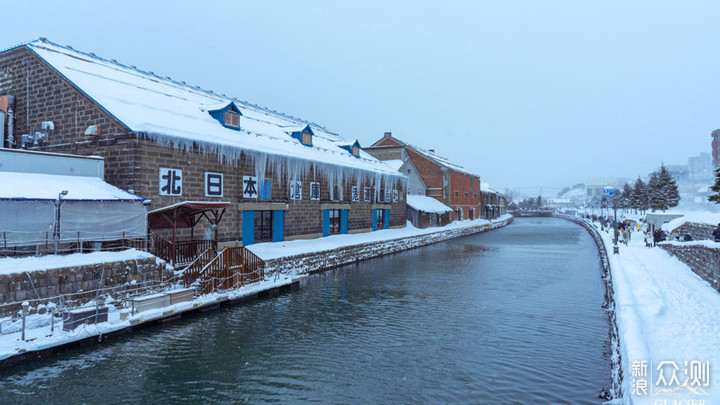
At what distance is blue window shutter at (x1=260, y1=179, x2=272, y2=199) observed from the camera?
25.4m

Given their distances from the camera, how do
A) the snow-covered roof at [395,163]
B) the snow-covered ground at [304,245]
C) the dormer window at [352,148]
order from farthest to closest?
the snow-covered roof at [395,163]
the dormer window at [352,148]
the snow-covered ground at [304,245]

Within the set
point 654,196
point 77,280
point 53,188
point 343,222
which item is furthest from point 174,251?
point 654,196

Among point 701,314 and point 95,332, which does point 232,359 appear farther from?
point 701,314

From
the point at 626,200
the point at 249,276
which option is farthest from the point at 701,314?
the point at 626,200

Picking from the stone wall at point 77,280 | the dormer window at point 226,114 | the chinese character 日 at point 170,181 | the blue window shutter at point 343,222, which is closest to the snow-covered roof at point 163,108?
the dormer window at point 226,114

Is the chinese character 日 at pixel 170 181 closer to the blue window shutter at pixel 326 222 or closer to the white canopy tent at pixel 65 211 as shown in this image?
the white canopy tent at pixel 65 211

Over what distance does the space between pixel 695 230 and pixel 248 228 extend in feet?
96.5

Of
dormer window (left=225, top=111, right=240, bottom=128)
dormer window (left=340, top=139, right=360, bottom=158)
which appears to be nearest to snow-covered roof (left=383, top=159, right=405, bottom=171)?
dormer window (left=340, top=139, right=360, bottom=158)

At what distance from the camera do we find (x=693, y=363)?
775cm

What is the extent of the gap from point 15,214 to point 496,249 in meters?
33.0

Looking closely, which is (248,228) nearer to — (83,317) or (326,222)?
(326,222)

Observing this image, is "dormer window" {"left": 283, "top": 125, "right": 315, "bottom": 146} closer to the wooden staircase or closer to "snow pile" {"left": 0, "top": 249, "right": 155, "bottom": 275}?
the wooden staircase

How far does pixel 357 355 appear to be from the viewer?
36.1ft

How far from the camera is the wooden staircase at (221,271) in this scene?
1602 cm
